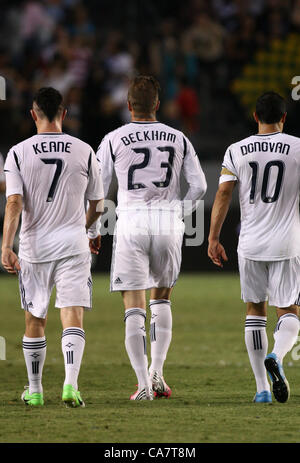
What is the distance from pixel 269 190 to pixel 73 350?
1.65 metres

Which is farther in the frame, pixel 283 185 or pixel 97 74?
pixel 97 74

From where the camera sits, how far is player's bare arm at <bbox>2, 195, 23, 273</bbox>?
6523mm

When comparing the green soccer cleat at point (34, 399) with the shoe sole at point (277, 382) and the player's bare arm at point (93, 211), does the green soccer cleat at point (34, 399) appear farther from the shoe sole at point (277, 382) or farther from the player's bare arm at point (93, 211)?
the shoe sole at point (277, 382)

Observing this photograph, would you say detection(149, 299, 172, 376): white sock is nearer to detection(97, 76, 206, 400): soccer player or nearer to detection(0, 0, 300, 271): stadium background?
detection(97, 76, 206, 400): soccer player

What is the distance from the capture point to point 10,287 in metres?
16.6

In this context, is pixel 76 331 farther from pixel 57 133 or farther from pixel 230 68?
pixel 230 68

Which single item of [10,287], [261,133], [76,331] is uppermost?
[261,133]

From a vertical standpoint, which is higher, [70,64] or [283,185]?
[70,64]

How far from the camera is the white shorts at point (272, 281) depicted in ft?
22.7

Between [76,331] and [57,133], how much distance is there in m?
1.28

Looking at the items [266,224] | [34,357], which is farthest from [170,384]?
[266,224]

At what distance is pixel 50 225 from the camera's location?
6.86 meters

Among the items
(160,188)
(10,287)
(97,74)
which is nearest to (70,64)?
(97,74)

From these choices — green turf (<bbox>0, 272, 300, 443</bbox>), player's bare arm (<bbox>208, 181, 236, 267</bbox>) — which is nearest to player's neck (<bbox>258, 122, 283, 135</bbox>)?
player's bare arm (<bbox>208, 181, 236, 267</bbox>)
